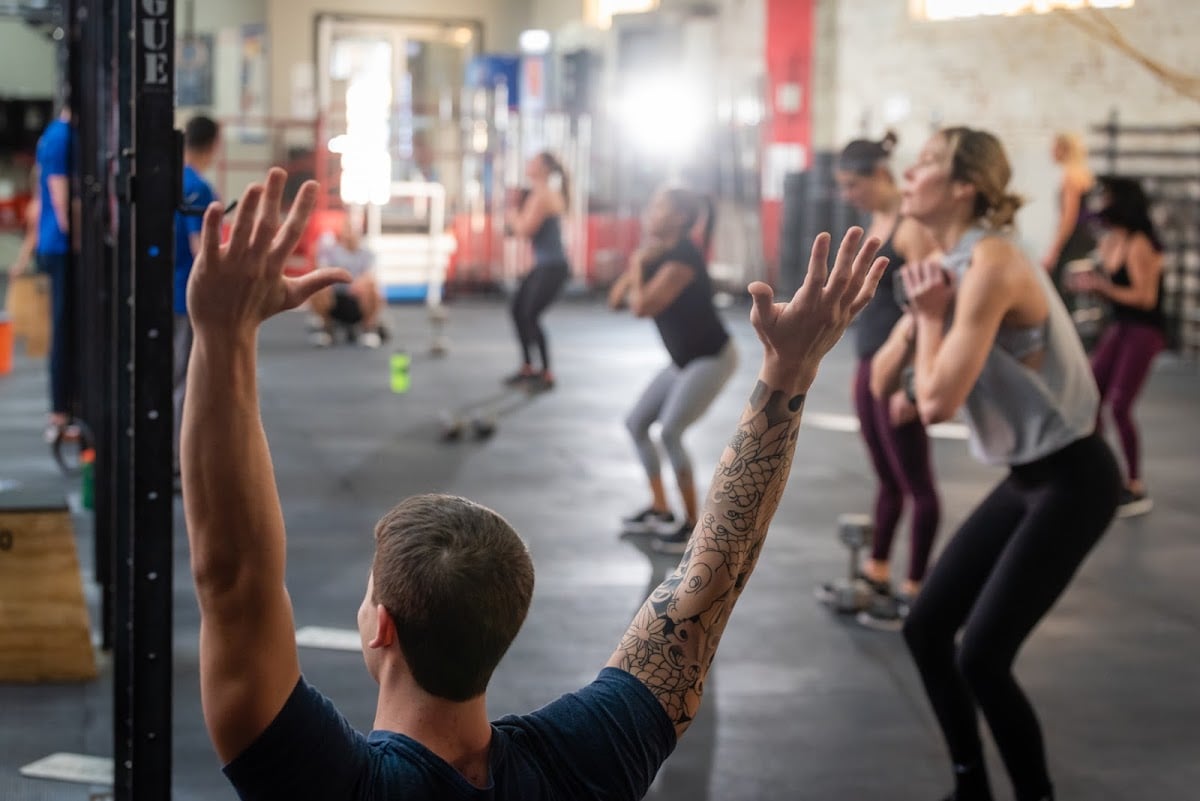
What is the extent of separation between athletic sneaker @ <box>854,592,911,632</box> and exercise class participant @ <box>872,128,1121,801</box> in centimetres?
173

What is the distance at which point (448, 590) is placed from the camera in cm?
141

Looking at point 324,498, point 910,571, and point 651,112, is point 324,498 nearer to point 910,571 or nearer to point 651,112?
point 910,571

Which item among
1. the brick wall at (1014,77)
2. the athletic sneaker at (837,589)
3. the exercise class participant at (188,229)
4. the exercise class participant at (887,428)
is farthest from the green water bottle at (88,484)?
the brick wall at (1014,77)

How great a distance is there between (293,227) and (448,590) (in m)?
0.38

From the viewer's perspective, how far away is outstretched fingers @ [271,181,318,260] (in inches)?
55.0

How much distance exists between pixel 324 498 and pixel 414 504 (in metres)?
5.56

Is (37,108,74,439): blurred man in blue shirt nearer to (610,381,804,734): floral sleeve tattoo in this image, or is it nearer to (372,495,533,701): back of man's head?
(610,381,804,734): floral sleeve tattoo

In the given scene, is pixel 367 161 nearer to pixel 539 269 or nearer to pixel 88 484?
pixel 539 269

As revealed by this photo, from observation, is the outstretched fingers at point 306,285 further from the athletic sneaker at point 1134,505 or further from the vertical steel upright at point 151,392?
the athletic sneaker at point 1134,505

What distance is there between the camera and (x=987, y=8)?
1462 centimetres

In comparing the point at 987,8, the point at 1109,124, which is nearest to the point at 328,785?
the point at 1109,124

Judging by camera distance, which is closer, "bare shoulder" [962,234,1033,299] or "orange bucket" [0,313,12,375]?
"bare shoulder" [962,234,1033,299]

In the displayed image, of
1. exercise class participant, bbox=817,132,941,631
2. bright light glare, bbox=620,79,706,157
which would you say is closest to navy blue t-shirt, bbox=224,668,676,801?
exercise class participant, bbox=817,132,941,631

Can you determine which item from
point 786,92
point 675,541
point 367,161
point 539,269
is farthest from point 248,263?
point 786,92
